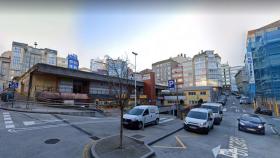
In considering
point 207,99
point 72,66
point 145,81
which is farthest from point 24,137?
point 207,99

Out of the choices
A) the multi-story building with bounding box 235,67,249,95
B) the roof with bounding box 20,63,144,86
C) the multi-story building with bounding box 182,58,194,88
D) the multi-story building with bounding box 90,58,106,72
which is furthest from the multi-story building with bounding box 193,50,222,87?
the roof with bounding box 20,63,144,86

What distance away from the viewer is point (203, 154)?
8305mm

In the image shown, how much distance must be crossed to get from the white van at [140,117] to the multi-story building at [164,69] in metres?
93.5

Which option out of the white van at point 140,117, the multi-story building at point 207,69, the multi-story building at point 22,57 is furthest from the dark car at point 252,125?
the multi-story building at point 22,57

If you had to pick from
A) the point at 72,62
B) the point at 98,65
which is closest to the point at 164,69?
the point at 98,65

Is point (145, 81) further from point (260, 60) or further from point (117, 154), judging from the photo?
point (117, 154)

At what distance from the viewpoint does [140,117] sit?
13594mm

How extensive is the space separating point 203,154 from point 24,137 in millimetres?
10059

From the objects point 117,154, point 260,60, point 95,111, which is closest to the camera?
point 117,154

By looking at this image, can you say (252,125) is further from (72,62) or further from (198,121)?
(72,62)

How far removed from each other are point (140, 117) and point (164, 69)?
103600 millimetres

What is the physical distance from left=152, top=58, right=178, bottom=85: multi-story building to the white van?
93466 millimetres

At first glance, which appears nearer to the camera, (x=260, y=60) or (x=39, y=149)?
(x=39, y=149)

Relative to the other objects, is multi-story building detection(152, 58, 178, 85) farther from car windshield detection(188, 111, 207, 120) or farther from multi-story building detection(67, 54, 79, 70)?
car windshield detection(188, 111, 207, 120)
